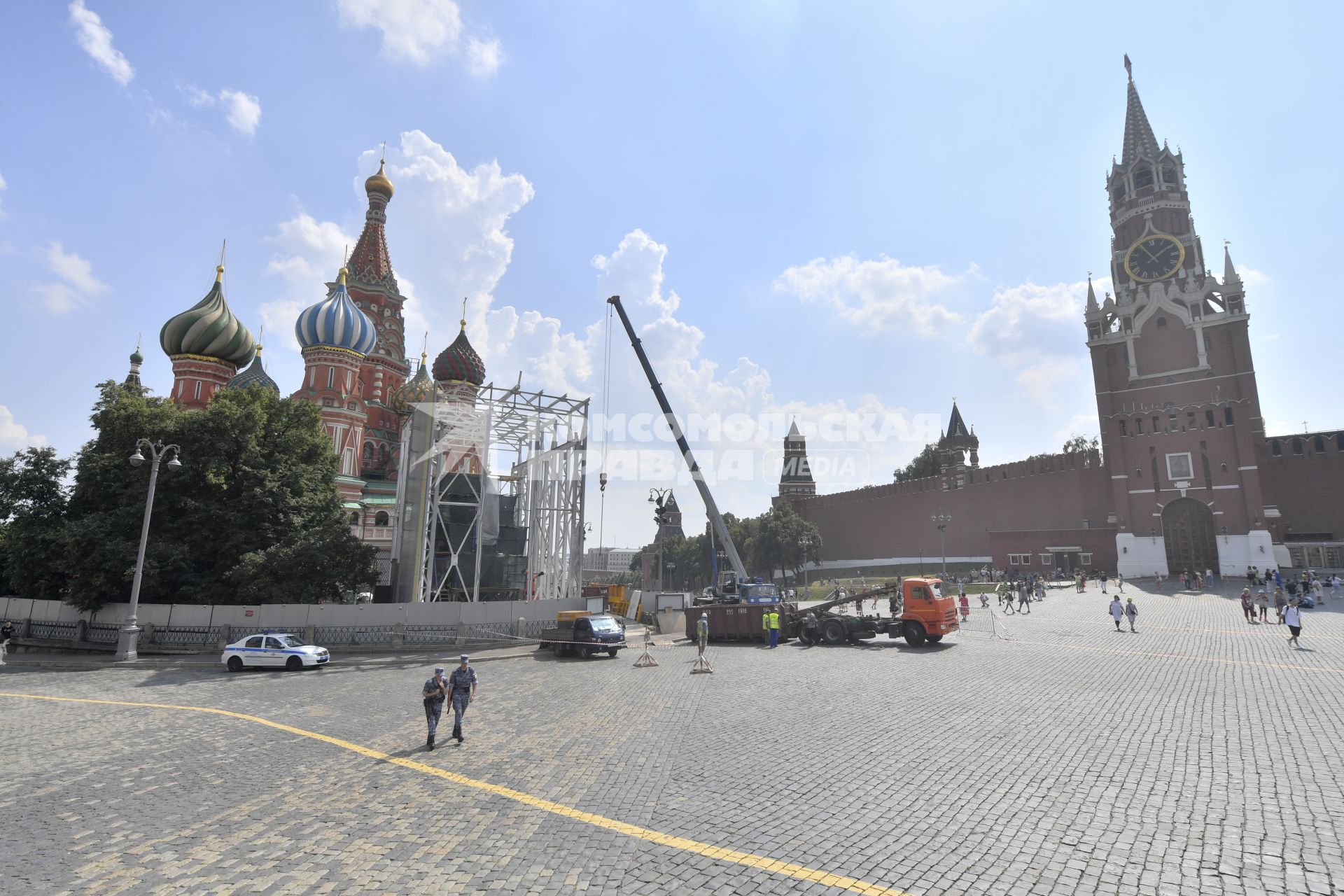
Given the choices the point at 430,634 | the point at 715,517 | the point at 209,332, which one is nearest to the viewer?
the point at 430,634

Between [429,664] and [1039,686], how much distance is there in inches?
650

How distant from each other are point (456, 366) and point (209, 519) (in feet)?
77.9

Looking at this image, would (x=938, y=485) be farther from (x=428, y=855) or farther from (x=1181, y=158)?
(x=428, y=855)

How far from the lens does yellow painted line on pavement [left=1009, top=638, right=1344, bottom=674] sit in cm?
1434

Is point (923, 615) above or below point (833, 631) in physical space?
above

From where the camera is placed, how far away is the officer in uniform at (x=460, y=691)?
10.4 m

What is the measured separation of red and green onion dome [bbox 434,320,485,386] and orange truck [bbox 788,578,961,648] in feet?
107

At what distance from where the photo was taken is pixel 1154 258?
5469 centimetres

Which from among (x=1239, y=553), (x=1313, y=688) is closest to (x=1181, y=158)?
(x=1239, y=553)

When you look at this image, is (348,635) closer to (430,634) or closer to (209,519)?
(430,634)

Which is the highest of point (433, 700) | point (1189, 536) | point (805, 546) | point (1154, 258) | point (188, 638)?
point (1154, 258)

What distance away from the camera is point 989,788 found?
25.0 feet

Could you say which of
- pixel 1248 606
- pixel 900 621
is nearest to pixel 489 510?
pixel 900 621

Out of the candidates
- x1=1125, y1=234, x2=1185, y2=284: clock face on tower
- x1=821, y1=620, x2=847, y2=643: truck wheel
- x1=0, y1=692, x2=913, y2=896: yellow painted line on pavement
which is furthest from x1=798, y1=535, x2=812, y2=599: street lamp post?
x1=0, y1=692, x2=913, y2=896: yellow painted line on pavement
